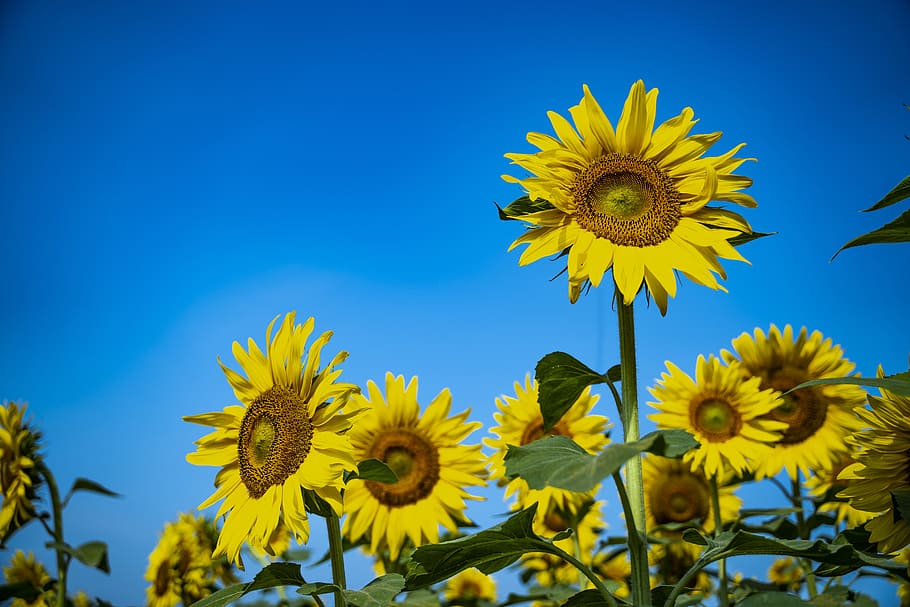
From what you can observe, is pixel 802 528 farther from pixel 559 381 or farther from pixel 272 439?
pixel 272 439

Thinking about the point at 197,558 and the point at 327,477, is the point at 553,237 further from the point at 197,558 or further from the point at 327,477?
the point at 197,558

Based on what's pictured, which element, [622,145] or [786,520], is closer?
[622,145]

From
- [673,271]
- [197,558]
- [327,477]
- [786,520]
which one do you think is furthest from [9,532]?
[786,520]

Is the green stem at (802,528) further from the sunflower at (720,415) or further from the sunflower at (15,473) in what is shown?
the sunflower at (15,473)

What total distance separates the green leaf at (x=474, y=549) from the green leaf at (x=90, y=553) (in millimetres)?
1641

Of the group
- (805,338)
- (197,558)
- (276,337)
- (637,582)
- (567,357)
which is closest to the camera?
(637,582)

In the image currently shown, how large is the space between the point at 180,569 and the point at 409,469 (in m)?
1.66

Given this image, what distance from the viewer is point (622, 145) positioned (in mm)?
1756

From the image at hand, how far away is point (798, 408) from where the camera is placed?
10.8 feet

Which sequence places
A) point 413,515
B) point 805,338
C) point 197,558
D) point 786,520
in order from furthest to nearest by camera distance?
point 197,558, point 805,338, point 786,520, point 413,515

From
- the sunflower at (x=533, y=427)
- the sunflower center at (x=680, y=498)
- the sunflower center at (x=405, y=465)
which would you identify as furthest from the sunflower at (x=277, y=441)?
the sunflower center at (x=680, y=498)

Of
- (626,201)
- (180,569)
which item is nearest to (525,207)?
(626,201)

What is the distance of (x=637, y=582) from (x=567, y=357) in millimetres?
445

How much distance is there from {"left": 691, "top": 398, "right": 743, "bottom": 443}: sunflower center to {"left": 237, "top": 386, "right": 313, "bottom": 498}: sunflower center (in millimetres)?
1846
